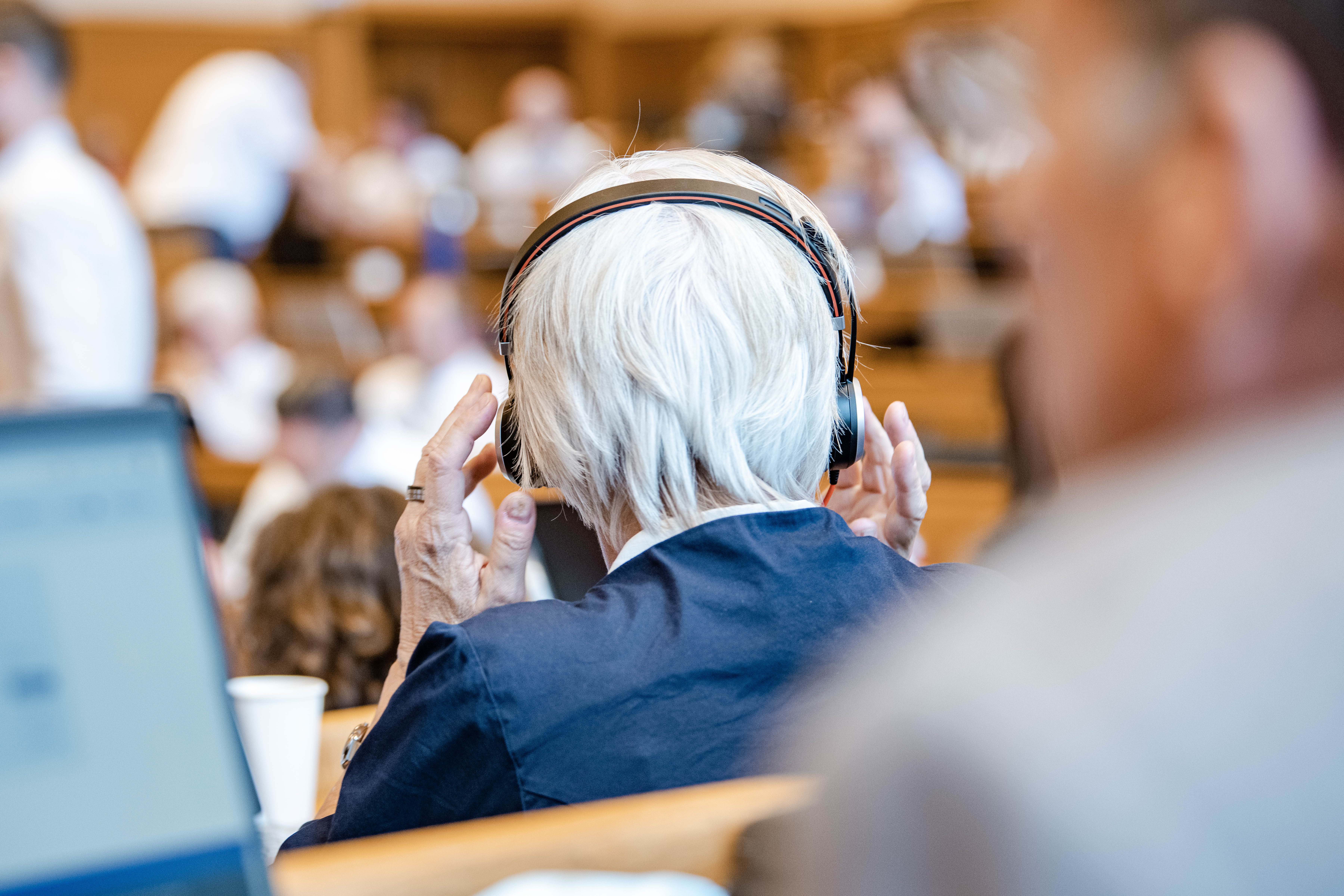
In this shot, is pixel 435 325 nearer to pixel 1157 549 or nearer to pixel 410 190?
pixel 410 190

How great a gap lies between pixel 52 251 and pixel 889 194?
4482 millimetres

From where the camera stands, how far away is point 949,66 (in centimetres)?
719

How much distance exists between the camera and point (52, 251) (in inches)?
105

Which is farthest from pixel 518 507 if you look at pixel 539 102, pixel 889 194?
pixel 539 102

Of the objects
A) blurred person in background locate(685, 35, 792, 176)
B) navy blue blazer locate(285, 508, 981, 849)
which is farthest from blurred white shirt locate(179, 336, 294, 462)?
navy blue blazer locate(285, 508, 981, 849)

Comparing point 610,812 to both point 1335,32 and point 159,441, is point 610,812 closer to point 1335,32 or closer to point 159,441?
point 159,441

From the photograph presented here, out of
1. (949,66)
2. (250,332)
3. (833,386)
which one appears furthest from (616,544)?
(949,66)

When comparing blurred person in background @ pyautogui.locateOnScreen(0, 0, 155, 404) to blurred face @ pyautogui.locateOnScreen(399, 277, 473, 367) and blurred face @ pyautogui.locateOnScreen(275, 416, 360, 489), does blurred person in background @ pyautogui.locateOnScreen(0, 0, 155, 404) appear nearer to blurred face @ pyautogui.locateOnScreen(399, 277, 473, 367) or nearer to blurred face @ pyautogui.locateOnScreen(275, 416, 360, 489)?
blurred face @ pyautogui.locateOnScreen(275, 416, 360, 489)

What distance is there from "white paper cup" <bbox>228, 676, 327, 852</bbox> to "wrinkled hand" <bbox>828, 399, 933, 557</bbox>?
1.78 feet

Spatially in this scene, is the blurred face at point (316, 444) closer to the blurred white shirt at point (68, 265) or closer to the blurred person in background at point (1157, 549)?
the blurred white shirt at point (68, 265)

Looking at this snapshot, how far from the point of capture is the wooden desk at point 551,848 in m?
0.58

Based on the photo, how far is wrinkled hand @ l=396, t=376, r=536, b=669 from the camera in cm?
106

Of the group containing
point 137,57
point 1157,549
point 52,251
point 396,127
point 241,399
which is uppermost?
point 137,57

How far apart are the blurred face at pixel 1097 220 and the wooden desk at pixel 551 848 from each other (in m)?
0.23
